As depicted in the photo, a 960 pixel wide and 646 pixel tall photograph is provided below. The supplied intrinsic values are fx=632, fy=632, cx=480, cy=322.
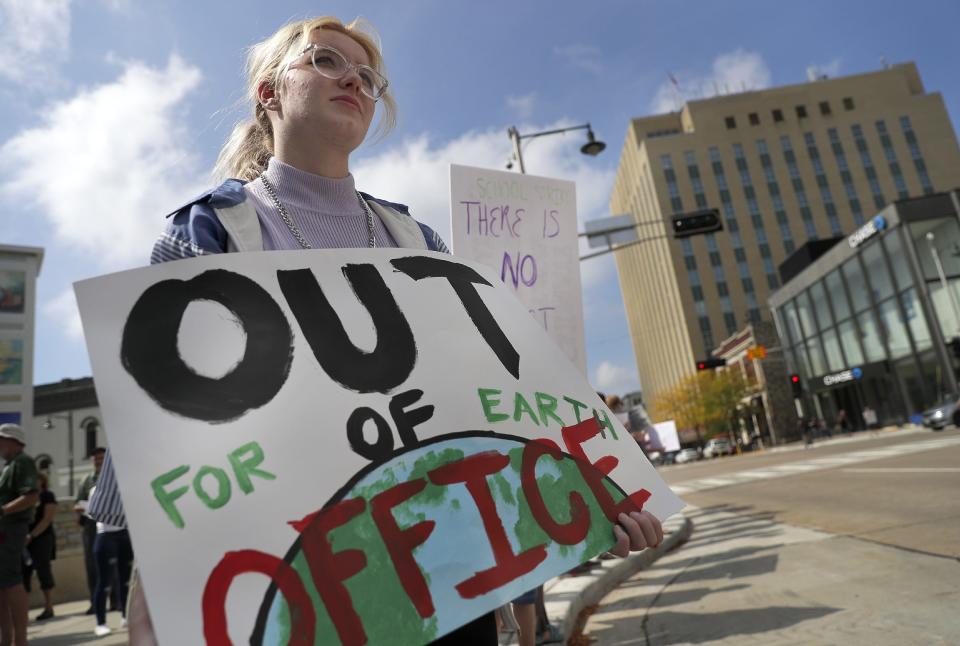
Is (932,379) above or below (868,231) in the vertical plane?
below

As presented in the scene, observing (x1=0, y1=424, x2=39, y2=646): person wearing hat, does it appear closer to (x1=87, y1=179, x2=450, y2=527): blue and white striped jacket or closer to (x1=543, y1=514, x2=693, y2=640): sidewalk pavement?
(x1=543, y1=514, x2=693, y2=640): sidewalk pavement

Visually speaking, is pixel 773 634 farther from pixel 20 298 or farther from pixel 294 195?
pixel 20 298

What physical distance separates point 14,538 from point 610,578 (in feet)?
14.7

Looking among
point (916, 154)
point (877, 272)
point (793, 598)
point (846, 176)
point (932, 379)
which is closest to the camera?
point (793, 598)

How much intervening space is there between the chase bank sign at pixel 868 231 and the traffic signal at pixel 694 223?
24.1 metres

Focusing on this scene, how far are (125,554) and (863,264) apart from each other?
3710cm

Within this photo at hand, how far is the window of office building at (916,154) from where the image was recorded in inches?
2601

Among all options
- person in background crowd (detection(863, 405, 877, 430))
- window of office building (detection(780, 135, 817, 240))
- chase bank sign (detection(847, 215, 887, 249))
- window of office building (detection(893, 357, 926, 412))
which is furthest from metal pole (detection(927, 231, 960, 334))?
window of office building (detection(780, 135, 817, 240))

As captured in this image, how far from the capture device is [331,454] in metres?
1.04

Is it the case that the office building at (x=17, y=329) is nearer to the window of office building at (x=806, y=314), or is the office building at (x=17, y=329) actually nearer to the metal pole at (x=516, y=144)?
the metal pole at (x=516, y=144)

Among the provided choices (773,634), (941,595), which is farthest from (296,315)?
(941,595)

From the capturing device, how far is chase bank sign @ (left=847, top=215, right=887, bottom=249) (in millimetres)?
31062

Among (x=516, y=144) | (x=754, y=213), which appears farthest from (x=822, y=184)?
(x=516, y=144)

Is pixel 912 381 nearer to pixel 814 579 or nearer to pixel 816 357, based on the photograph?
pixel 816 357
